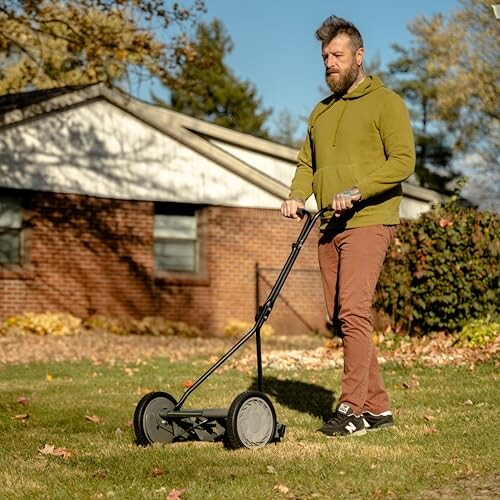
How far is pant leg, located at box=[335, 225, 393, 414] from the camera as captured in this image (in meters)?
5.96

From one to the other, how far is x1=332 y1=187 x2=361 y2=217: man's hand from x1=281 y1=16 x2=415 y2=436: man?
1 cm

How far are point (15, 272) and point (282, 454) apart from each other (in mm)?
14047

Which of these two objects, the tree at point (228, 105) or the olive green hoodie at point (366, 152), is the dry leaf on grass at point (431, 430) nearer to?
the olive green hoodie at point (366, 152)

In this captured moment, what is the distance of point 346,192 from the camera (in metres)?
5.79

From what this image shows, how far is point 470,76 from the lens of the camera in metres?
28.4

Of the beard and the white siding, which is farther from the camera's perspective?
the white siding

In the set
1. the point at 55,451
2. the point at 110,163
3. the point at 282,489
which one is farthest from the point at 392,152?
the point at 110,163

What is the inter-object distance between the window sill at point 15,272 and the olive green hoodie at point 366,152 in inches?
521

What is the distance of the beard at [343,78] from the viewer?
19.7 ft

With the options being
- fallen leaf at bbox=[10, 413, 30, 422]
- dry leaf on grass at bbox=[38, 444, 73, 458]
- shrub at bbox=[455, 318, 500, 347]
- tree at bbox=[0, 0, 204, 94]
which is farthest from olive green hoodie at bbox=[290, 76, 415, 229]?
tree at bbox=[0, 0, 204, 94]

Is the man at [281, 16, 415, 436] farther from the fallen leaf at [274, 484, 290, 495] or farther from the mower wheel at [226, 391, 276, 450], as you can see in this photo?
the fallen leaf at [274, 484, 290, 495]

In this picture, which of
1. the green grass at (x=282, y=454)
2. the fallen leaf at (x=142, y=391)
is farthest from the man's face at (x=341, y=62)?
the fallen leaf at (x=142, y=391)

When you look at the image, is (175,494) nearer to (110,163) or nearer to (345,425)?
(345,425)

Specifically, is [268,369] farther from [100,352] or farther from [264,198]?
[264,198]
